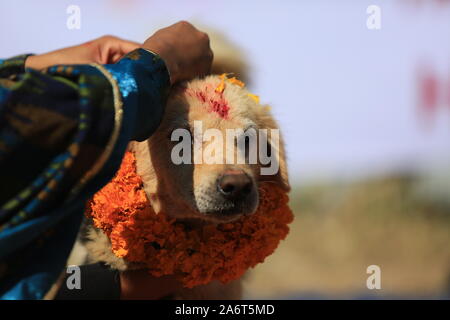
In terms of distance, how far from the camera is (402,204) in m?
9.59

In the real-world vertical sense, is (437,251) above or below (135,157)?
below

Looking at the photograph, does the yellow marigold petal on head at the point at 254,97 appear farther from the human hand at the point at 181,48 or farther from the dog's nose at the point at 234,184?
the dog's nose at the point at 234,184

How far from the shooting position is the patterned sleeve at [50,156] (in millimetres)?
1177

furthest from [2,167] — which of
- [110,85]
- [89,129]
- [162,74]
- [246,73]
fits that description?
[246,73]

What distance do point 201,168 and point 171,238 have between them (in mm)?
428

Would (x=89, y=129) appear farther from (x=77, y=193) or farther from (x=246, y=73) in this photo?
(x=246, y=73)

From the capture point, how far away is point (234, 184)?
2117 millimetres

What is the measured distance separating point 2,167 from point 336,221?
29.2ft

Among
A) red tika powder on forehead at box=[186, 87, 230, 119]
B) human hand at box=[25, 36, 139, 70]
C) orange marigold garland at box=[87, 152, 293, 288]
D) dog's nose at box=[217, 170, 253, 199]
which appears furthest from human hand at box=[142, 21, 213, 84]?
orange marigold garland at box=[87, 152, 293, 288]

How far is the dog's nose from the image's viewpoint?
212 cm

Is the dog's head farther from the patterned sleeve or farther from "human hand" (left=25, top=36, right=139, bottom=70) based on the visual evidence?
the patterned sleeve

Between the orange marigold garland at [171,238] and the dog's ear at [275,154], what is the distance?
128 millimetres

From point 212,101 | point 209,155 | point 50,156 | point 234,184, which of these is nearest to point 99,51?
point 212,101

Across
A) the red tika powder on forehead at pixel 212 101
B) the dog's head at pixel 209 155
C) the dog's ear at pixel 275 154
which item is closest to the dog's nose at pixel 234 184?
the dog's head at pixel 209 155
